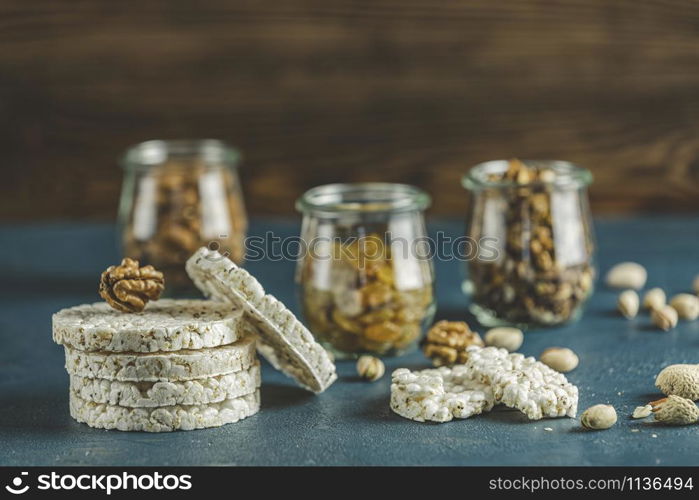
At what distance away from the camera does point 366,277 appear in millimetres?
1512

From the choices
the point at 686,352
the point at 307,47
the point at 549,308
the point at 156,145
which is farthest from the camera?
the point at 307,47

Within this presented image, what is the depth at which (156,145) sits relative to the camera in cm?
210

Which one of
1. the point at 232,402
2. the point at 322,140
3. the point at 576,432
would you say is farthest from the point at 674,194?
the point at 232,402

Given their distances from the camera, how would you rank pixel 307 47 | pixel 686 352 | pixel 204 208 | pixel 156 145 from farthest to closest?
pixel 307 47 → pixel 156 145 → pixel 204 208 → pixel 686 352

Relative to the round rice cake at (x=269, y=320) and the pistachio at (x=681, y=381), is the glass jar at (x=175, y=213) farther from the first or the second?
the pistachio at (x=681, y=381)

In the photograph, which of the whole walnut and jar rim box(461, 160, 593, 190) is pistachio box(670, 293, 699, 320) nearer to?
jar rim box(461, 160, 593, 190)

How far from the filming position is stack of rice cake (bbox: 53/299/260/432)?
4.03 ft

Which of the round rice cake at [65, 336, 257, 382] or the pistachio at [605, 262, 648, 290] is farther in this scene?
Answer: the pistachio at [605, 262, 648, 290]

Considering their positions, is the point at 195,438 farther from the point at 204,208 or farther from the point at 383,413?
the point at 204,208

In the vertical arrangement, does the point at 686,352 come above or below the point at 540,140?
below

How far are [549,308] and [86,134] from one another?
4.35ft

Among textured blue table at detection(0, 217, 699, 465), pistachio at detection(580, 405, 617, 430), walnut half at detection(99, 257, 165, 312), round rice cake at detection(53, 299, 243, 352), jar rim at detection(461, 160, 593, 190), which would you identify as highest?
jar rim at detection(461, 160, 593, 190)

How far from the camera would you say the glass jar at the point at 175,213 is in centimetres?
188

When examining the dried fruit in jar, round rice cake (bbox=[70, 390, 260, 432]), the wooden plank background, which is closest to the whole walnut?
the dried fruit in jar
